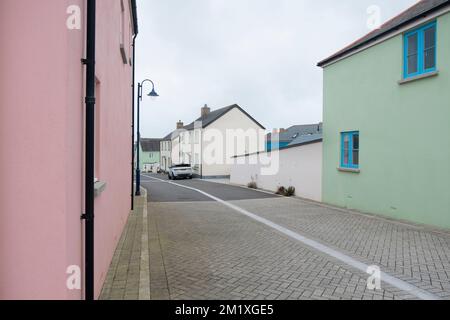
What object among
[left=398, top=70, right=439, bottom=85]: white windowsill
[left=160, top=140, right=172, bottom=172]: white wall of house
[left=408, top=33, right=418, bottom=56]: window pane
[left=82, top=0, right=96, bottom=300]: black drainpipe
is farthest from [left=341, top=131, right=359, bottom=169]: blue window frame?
[left=160, top=140, right=172, bottom=172]: white wall of house

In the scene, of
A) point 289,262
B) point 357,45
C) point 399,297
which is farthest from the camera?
point 357,45

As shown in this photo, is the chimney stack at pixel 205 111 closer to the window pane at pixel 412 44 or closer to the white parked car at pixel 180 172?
the white parked car at pixel 180 172

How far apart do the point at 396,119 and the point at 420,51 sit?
186 cm

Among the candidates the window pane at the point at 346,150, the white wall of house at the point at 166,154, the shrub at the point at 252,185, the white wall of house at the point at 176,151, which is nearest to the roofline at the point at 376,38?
the window pane at the point at 346,150

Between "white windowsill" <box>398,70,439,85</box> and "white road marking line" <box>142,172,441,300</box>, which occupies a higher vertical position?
"white windowsill" <box>398,70,439,85</box>

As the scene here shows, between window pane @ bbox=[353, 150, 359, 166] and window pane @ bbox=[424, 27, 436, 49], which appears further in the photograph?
window pane @ bbox=[353, 150, 359, 166]

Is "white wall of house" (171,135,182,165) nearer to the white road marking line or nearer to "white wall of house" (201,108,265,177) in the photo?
"white wall of house" (201,108,265,177)

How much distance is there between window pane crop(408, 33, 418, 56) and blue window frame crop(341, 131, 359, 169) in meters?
3.13

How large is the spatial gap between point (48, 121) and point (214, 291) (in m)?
2.93

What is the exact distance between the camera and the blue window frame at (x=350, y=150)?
483 inches

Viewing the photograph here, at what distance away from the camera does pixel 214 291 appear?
15.1 ft

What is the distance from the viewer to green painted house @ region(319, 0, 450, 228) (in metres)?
8.78
